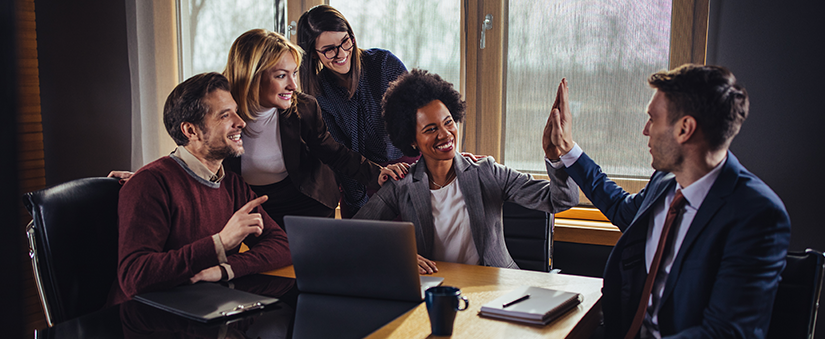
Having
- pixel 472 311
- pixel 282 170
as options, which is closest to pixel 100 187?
Answer: pixel 282 170


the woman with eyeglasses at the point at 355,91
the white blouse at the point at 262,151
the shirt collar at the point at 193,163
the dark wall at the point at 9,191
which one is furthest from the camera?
the woman with eyeglasses at the point at 355,91

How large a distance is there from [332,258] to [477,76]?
6.13 feet

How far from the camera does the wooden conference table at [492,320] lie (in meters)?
1.19

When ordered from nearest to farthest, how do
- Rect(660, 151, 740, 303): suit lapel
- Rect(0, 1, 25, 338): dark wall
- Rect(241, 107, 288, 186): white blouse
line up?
Rect(0, 1, 25, 338): dark wall < Rect(660, 151, 740, 303): suit lapel < Rect(241, 107, 288, 186): white blouse

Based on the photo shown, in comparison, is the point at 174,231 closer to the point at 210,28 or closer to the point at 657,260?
the point at 657,260

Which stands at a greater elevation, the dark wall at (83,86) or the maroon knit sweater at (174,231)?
the dark wall at (83,86)

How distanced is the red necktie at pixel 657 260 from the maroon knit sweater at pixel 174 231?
42.5 inches

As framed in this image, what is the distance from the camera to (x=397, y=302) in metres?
1.38

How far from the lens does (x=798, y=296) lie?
125cm

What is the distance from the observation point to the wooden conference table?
1188 millimetres

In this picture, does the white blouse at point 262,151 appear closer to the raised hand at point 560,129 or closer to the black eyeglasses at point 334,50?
the black eyeglasses at point 334,50

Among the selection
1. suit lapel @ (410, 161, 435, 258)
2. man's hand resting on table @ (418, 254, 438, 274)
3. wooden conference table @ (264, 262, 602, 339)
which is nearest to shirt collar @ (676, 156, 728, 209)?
wooden conference table @ (264, 262, 602, 339)

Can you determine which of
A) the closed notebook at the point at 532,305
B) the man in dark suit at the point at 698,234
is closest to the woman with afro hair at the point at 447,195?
the man in dark suit at the point at 698,234

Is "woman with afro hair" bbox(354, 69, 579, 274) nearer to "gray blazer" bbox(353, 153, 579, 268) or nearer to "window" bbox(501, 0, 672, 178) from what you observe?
"gray blazer" bbox(353, 153, 579, 268)
